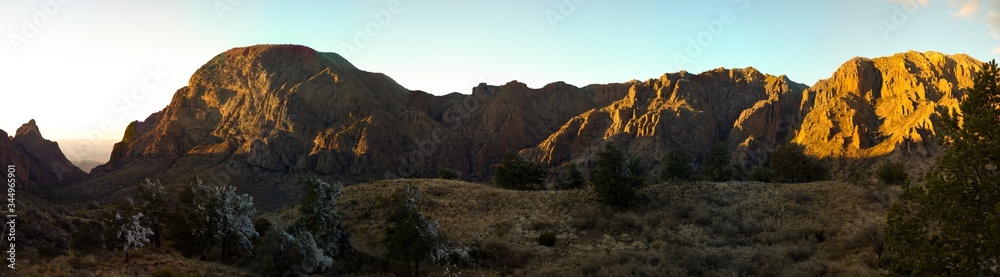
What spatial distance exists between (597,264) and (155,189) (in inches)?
1007

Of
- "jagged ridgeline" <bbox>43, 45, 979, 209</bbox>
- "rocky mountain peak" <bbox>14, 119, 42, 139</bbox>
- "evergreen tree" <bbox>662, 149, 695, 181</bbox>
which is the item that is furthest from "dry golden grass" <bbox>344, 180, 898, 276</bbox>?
"rocky mountain peak" <bbox>14, 119, 42, 139</bbox>

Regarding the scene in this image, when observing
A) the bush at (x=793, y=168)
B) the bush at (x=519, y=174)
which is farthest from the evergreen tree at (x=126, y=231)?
the bush at (x=793, y=168)

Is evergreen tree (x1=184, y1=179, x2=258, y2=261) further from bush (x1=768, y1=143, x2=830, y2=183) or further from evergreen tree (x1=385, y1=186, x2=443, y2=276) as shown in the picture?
bush (x1=768, y1=143, x2=830, y2=183)

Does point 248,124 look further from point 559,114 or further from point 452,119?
point 559,114

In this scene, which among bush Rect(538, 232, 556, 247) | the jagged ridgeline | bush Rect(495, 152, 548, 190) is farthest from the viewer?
the jagged ridgeline

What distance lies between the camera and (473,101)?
19562 cm

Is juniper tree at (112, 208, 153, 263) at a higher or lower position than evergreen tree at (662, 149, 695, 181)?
lower

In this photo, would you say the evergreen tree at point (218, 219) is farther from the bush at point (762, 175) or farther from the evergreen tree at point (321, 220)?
the bush at point (762, 175)

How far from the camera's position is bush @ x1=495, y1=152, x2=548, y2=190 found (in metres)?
66.2

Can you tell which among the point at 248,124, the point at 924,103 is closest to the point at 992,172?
the point at 924,103

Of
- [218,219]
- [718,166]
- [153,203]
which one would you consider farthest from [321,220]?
[718,166]

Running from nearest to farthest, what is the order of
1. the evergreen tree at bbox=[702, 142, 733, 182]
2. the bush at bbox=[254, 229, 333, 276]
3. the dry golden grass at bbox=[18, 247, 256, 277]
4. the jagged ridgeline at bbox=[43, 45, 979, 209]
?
the dry golden grass at bbox=[18, 247, 256, 277], the bush at bbox=[254, 229, 333, 276], the evergreen tree at bbox=[702, 142, 733, 182], the jagged ridgeline at bbox=[43, 45, 979, 209]

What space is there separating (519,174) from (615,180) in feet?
81.3

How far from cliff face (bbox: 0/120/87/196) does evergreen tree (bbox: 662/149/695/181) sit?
133451 mm
